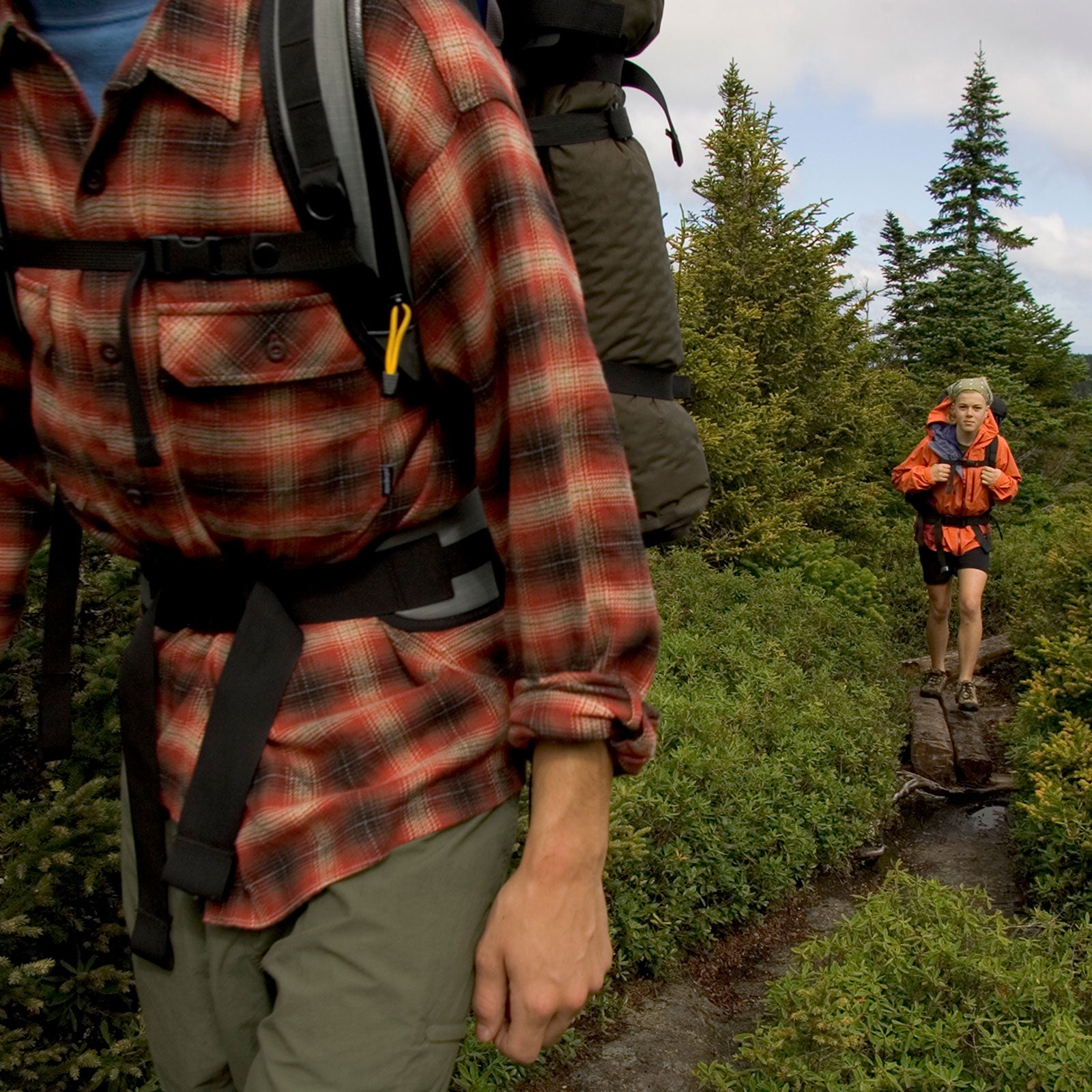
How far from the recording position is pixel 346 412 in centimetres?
123

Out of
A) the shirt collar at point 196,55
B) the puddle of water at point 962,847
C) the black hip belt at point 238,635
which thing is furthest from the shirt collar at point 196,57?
the puddle of water at point 962,847

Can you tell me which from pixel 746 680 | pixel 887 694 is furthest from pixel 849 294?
pixel 746 680

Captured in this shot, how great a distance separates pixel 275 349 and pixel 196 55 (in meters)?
0.31

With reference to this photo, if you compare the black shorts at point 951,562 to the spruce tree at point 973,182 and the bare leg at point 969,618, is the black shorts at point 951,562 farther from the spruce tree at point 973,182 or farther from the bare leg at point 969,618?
the spruce tree at point 973,182

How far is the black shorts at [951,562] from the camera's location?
8969mm

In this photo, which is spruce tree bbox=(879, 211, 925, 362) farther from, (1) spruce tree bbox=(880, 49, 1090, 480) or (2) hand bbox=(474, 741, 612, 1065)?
(2) hand bbox=(474, 741, 612, 1065)

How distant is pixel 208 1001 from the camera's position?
4.48ft

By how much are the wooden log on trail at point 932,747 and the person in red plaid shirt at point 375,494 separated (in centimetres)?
722

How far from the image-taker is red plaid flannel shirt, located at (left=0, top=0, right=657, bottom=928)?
116 cm

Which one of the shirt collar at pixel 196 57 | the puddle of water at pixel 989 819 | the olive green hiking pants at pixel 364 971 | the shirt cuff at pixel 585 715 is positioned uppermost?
the shirt collar at pixel 196 57

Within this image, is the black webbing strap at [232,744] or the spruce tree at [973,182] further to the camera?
the spruce tree at [973,182]

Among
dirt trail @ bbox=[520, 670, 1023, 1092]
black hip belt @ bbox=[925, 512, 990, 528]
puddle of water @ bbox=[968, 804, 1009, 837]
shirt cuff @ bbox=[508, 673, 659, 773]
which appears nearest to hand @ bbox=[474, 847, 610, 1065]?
shirt cuff @ bbox=[508, 673, 659, 773]

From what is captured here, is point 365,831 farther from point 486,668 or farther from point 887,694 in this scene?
point 887,694

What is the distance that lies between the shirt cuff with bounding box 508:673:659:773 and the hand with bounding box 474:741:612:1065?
25 mm
